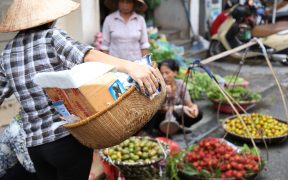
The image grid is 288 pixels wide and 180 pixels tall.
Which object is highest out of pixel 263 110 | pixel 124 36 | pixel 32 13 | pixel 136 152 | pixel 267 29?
pixel 32 13

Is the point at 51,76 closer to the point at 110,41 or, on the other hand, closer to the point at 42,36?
the point at 42,36

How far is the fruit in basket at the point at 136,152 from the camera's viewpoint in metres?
3.86

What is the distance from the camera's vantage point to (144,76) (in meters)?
1.96

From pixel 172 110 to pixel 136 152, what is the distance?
1.21 meters

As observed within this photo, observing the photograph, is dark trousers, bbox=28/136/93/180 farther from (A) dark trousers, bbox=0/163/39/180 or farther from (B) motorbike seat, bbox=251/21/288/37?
(B) motorbike seat, bbox=251/21/288/37

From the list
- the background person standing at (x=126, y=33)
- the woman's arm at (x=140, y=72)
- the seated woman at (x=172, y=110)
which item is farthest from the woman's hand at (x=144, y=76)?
the background person standing at (x=126, y=33)

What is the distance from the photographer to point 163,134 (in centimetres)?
514

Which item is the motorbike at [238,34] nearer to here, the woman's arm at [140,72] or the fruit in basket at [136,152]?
the fruit in basket at [136,152]

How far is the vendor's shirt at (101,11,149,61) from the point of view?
5.22 meters

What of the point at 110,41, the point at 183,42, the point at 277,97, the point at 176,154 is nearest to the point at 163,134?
the point at 176,154

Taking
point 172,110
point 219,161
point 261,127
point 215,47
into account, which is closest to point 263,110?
point 261,127

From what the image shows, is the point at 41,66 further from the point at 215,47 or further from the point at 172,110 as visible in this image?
the point at 215,47

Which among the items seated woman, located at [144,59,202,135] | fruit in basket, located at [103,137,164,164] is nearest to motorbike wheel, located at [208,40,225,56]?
seated woman, located at [144,59,202,135]

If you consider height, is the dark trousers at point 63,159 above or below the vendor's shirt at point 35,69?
below
